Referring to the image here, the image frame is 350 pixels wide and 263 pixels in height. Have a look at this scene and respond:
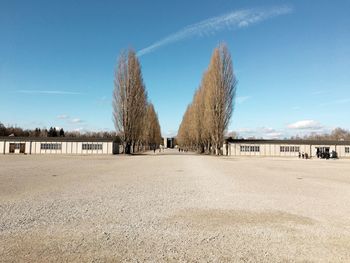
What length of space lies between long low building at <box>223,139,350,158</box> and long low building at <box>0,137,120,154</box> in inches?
811

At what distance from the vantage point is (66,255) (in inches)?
152

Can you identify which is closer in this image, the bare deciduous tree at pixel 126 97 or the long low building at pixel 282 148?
the bare deciduous tree at pixel 126 97

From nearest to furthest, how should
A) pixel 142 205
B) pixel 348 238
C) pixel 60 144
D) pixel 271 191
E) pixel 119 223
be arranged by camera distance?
pixel 348 238 → pixel 119 223 → pixel 142 205 → pixel 271 191 → pixel 60 144

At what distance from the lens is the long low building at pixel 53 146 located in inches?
1850

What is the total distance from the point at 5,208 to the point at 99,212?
2.25 meters

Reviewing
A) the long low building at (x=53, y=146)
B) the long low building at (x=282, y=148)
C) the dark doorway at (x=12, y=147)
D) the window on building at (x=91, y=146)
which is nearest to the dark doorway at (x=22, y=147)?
the long low building at (x=53, y=146)

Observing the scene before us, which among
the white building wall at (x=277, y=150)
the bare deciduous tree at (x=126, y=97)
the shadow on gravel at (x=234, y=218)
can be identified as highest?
the bare deciduous tree at (x=126, y=97)

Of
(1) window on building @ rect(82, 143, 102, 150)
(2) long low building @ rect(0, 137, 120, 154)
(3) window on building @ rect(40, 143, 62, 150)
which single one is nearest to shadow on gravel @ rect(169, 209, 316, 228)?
(2) long low building @ rect(0, 137, 120, 154)

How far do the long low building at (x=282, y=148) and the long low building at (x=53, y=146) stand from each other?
20611 mm

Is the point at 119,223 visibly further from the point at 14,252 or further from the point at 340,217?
the point at 340,217

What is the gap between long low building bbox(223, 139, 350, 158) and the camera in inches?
1879

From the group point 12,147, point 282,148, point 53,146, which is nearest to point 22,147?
point 12,147

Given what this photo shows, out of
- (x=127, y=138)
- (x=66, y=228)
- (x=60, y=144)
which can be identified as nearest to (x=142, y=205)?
(x=66, y=228)

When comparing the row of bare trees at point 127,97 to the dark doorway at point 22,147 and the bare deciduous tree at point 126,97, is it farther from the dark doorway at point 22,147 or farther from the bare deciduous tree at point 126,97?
the dark doorway at point 22,147
